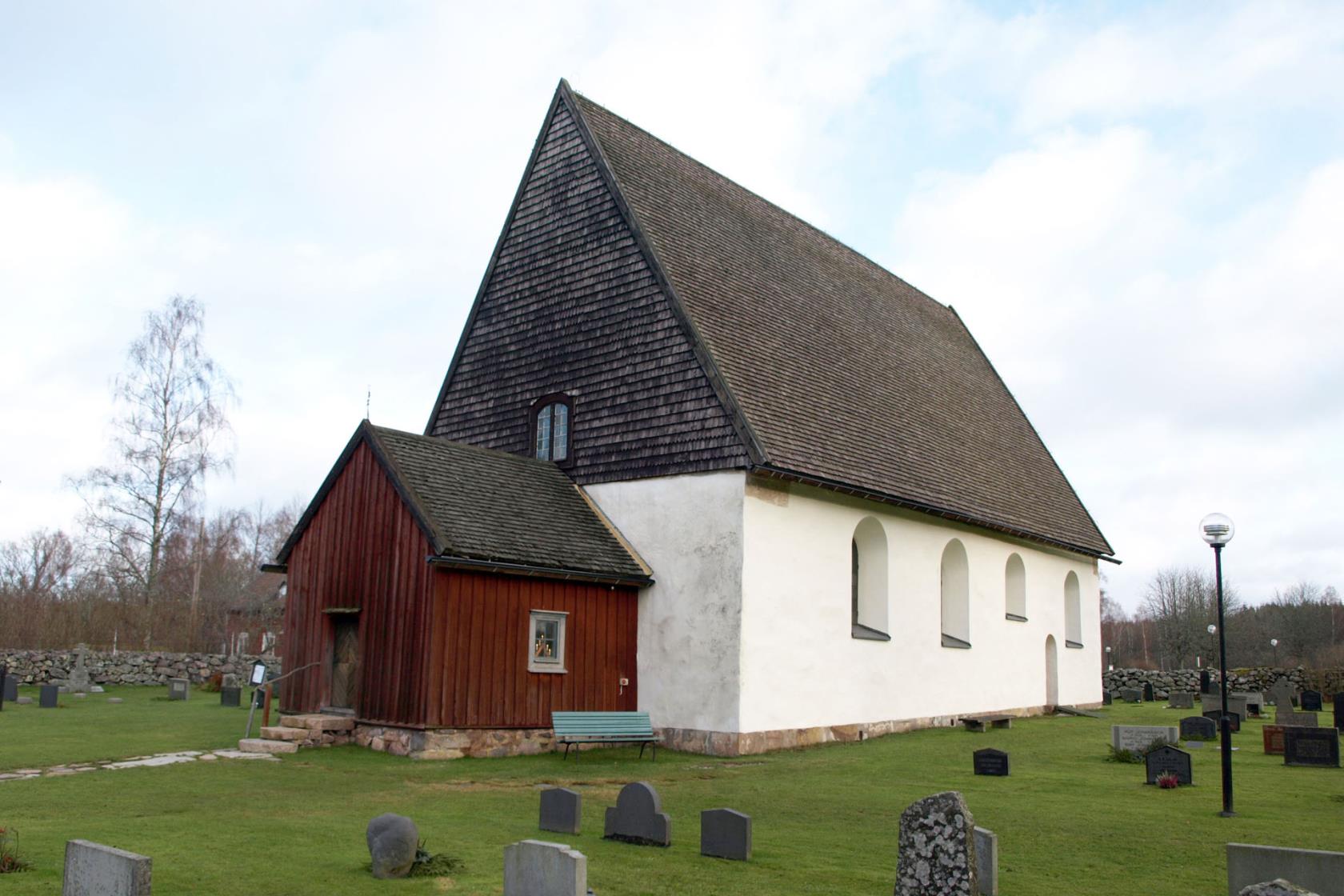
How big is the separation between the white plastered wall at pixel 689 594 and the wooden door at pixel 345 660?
16.9ft

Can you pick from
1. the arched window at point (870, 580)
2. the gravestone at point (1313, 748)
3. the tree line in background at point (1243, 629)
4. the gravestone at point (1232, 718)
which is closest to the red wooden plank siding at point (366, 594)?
the arched window at point (870, 580)

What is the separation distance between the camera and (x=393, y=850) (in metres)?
8.50

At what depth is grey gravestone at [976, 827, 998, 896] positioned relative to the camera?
26.9 ft

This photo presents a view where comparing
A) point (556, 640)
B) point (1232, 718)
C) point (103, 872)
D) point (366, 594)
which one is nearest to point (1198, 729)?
point (1232, 718)

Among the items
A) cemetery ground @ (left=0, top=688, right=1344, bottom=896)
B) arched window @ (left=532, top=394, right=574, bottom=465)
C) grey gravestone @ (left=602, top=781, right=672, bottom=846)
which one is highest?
arched window @ (left=532, top=394, right=574, bottom=465)

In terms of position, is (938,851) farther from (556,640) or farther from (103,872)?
(556,640)

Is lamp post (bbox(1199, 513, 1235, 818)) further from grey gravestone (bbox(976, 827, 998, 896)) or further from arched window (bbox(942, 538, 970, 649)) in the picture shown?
arched window (bbox(942, 538, 970, 649))

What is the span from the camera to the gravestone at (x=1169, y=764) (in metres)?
14.6

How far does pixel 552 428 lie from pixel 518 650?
5791 millimetres

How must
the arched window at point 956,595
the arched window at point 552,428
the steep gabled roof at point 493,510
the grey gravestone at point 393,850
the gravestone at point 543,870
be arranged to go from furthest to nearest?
the arched window at point 956,595 < the arched window at point 552,428 < the steep gabled roof at point 493,510 < the grey gravestone at point 393,850 < the gravestone at point 543,870

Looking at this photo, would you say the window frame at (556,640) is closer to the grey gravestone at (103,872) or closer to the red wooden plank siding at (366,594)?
the red wooden plank siding at (366,594)

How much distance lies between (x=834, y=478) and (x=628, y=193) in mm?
7457

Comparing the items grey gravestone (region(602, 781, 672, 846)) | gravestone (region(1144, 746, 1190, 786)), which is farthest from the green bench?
gravestone (region(1144, 746, 1190, 786))

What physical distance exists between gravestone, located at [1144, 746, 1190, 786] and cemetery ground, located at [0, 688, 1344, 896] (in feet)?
1.11
